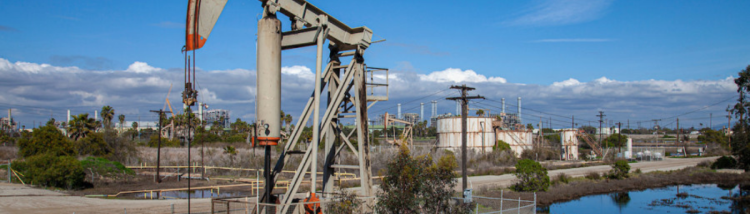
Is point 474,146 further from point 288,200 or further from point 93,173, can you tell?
point 288,200

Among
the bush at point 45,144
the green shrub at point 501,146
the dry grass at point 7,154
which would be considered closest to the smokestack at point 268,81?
the bush at point 45,144

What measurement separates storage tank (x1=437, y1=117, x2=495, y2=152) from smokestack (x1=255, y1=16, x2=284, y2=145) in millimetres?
60014

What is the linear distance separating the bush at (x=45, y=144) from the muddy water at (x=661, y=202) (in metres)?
41.3

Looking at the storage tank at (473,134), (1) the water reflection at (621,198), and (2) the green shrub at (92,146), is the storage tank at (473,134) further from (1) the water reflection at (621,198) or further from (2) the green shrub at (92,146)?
(2) the green shrub at (92,146)

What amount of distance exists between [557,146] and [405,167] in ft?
279

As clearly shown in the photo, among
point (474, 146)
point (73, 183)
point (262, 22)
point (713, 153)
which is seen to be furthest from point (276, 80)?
point (713, 153)

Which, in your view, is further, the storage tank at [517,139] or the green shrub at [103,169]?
the storage tank at [517,139]

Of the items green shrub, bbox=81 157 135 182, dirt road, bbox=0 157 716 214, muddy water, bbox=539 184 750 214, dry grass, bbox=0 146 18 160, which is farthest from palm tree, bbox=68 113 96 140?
muddy water, bbox=539 184 750 214

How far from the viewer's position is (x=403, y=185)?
11.4m

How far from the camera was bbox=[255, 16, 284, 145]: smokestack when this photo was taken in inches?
452

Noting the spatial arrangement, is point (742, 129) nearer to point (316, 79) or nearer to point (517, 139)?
point (517, 139)

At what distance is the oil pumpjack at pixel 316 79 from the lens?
11.4 meters

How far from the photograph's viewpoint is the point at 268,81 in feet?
38.0

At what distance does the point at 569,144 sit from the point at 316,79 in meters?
76.5
